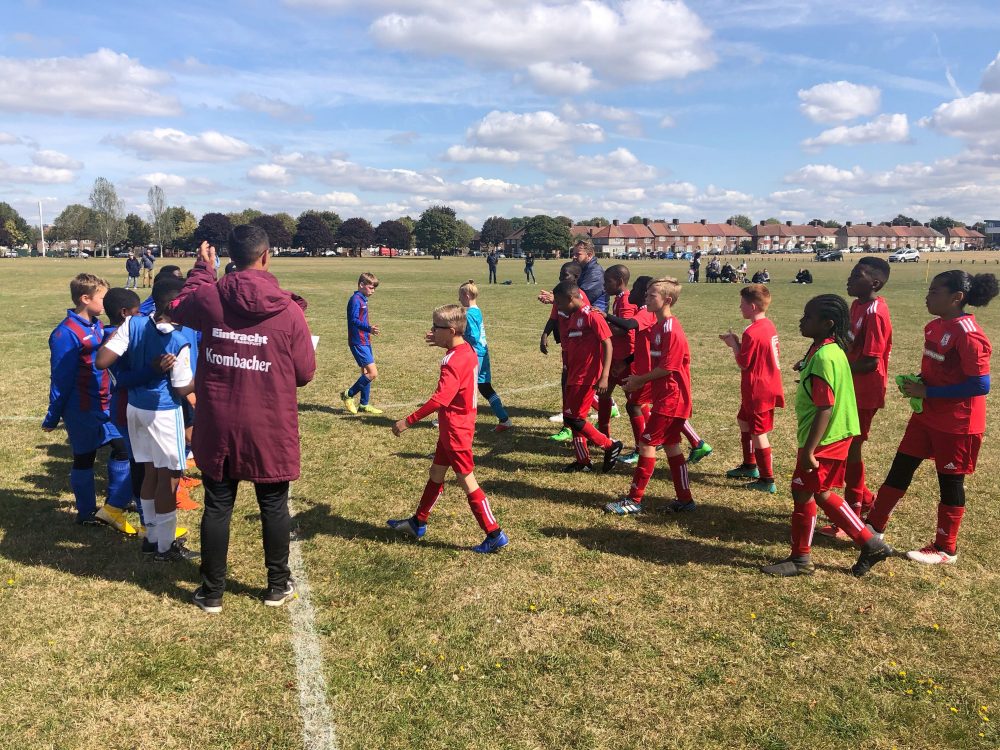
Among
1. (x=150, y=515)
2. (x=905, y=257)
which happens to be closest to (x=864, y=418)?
(x=150, y=515)

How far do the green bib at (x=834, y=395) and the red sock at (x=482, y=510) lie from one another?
253 centimetres

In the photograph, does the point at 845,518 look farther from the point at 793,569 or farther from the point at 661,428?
the point at 661,428

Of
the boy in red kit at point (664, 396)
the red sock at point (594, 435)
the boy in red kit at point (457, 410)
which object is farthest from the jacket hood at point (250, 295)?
the red sock at point (594, 435)

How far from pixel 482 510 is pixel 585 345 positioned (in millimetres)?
2607

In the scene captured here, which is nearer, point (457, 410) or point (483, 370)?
point (457, 410)

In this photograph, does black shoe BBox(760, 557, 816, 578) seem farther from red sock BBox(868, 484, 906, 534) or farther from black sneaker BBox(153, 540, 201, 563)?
black sneaker BBox(153, 540, 201, 563)

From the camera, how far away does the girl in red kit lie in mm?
5035

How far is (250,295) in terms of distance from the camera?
4.21 meters

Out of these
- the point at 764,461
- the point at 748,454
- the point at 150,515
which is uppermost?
the point at 764,461

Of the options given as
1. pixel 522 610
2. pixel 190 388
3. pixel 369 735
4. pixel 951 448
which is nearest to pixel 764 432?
pixel 951 448

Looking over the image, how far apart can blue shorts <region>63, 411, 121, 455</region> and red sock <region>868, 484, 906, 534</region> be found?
6721 mm

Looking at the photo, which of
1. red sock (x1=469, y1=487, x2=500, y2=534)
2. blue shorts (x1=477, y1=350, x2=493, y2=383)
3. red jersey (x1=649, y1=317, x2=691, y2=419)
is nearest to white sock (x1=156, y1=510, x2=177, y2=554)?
red sock (x1=469, y1=487, x2=500, y2=534)

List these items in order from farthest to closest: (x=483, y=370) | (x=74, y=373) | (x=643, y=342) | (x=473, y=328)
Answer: (x=483, y=370), (x=473, y=328), (x=643, y=342), (x=74, y=373)

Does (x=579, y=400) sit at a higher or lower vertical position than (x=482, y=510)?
higher
